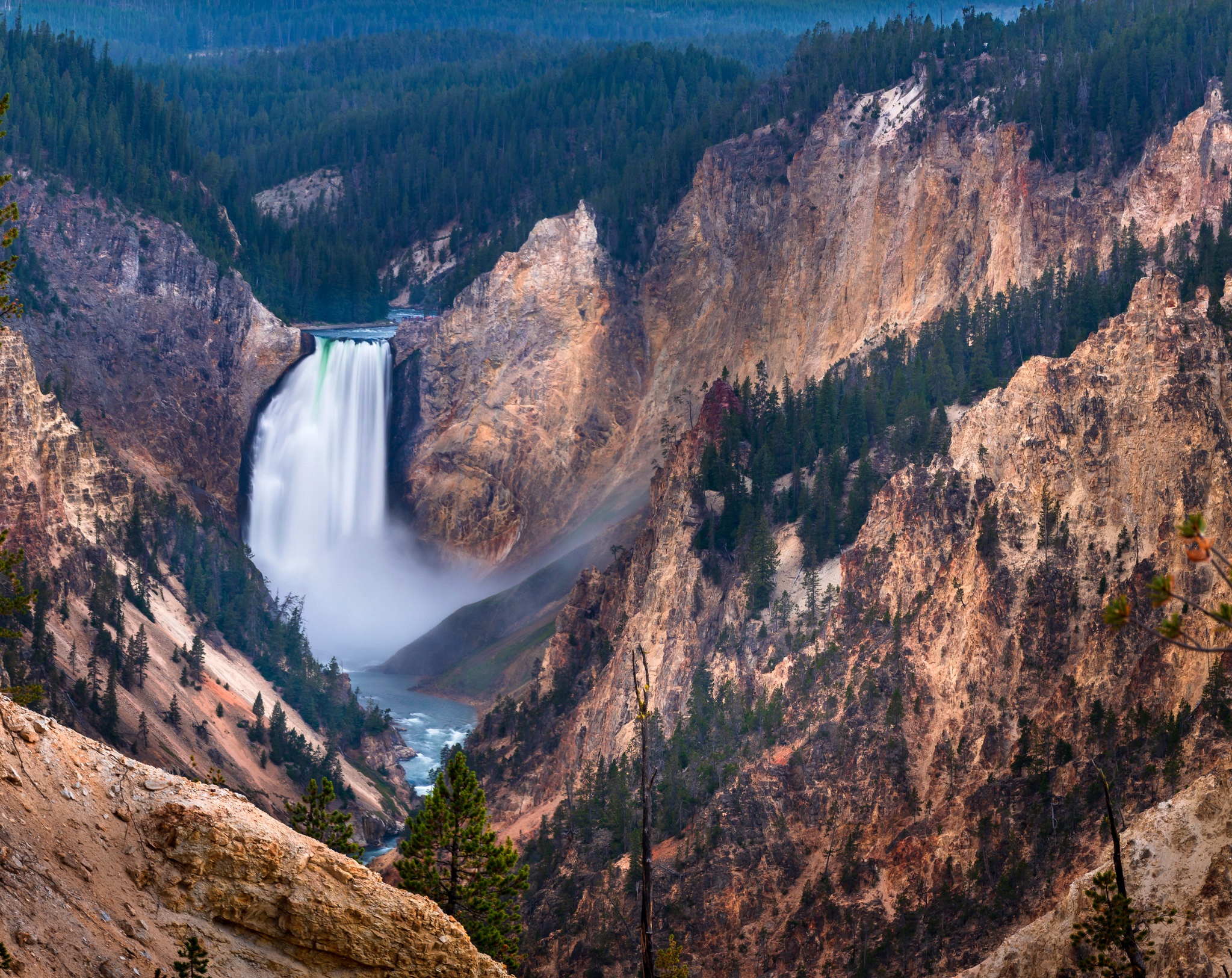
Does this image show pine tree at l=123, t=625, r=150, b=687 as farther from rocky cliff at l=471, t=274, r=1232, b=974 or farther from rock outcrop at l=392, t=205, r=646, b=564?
rock outcrop at l=392, t=205, r=646, b=564

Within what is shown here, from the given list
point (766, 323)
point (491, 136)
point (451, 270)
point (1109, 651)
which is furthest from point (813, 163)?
point (1109, 651)

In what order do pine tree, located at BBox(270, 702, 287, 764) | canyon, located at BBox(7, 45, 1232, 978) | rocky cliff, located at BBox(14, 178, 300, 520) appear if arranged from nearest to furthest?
canyon, located at BBox(7, 45, 1232, 978) < pine tree, located at BBox(270, 702, 287, 764) < rocky cliff, located at BBox(14, 178, 300, 520)

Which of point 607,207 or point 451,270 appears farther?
point 451,270

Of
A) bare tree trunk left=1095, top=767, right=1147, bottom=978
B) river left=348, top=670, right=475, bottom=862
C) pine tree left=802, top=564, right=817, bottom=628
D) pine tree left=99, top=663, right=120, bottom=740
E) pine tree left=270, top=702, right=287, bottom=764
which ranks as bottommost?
river left=348, top=670, right=475, bottom=862

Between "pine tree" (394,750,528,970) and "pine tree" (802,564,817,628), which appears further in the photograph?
"pine tree" (802,564,817,628)

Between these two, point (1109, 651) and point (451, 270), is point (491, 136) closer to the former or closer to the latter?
point (451, 270)

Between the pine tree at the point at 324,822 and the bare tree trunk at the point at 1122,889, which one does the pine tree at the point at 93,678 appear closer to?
the pine tree at the point at 324,822

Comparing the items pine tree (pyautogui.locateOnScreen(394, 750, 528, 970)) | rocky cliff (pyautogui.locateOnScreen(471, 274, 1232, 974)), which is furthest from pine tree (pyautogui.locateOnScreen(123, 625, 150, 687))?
pine tree (pyautogui.locateOnScreen(394, 750, 528, 970))

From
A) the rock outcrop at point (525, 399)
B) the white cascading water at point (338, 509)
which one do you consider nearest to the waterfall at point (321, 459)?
the white cascading water at point (338, 509)
